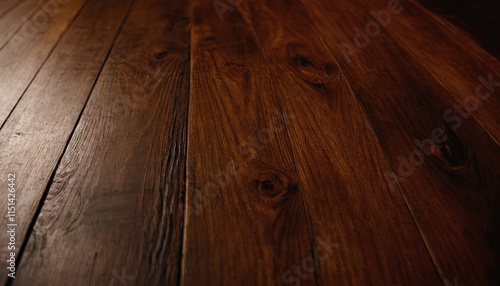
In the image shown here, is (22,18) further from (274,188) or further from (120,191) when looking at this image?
(274,188)

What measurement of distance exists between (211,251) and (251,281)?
0.09 m

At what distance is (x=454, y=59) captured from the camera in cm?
120

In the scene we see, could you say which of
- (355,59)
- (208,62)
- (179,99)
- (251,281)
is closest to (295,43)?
(355,59)

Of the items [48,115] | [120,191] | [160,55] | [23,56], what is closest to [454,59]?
[160,55]

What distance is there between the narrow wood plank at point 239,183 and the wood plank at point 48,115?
0.30 metres

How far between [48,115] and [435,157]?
0.96 metres

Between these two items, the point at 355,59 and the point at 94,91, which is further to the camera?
the point at 355,59

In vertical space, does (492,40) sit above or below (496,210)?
above

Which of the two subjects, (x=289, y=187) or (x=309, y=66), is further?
(x=309, y=66)

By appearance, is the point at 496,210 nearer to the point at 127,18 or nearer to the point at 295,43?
the point at 295,43

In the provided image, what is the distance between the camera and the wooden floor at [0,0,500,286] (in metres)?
0.61

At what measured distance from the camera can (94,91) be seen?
1.01m

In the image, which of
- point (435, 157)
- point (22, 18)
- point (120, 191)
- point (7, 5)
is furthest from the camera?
point (7, 5)

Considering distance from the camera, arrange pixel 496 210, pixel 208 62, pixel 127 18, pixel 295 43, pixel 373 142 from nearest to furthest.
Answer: pixel 496 210
pixel 373 142
pixel 208 62
pixel 295 43
pixel 127 18
